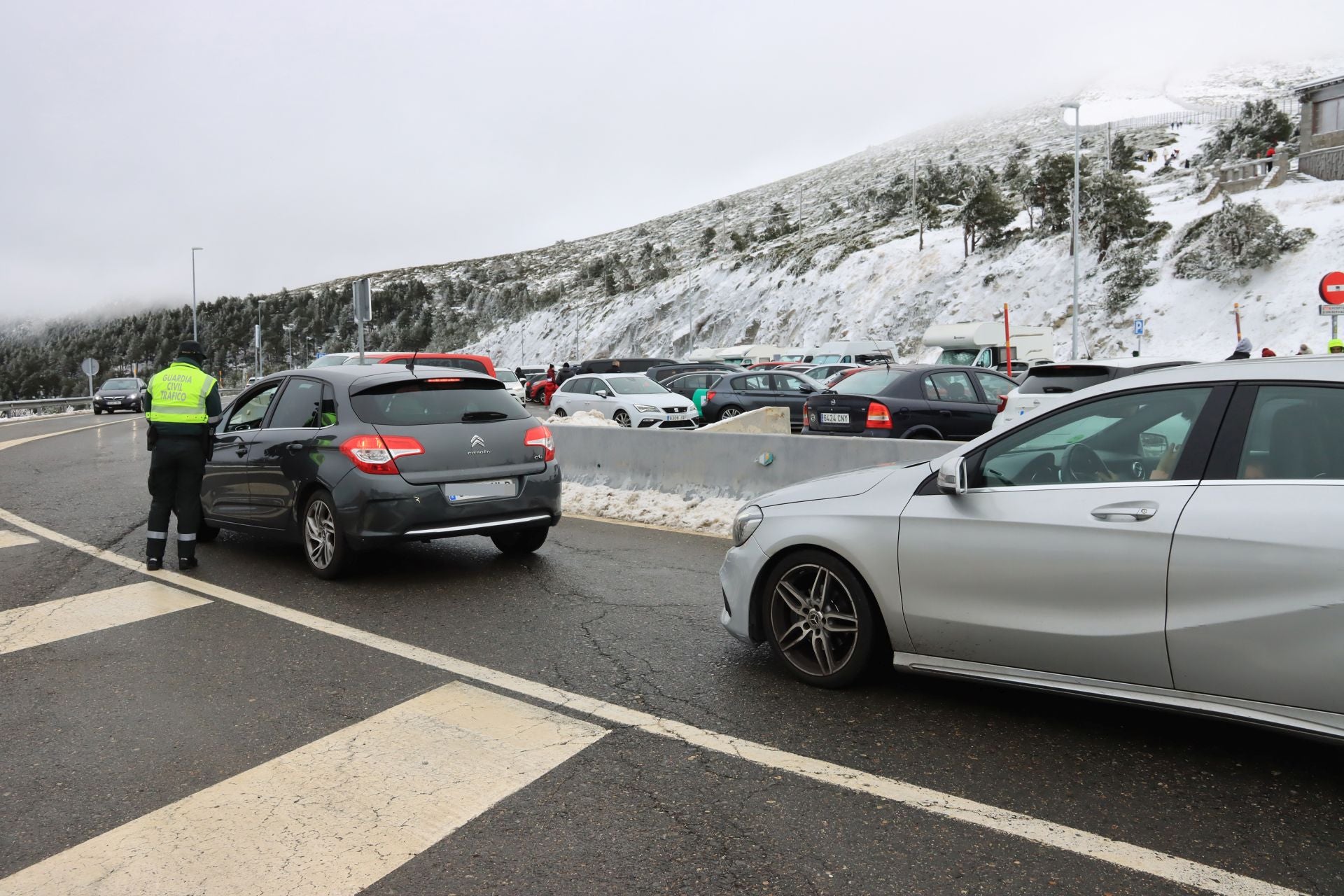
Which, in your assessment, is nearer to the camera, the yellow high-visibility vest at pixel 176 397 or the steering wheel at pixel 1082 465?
the steering wheel at pixel 1082 465

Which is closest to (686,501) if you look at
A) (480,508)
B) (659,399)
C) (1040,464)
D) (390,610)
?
(480,508)

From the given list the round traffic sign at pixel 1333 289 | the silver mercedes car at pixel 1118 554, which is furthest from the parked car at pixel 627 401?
the silver mercedes car at pixel 1118 554

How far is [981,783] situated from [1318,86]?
6324 centimetres

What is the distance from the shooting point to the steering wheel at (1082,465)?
12.9 feet

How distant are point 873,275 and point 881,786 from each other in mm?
69436

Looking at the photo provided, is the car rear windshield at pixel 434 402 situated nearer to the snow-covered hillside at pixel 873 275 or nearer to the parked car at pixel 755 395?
the parked car at pixel 755 395

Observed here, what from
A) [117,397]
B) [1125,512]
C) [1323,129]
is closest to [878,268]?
[1323,129]

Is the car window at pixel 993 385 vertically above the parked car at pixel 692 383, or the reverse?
the parked car at pixel 692 383

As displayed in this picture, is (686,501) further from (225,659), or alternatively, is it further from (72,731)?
(72,731)

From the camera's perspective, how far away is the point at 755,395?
73.2 ft

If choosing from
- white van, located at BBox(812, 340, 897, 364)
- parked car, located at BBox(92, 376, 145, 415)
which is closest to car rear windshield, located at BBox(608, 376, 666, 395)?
white van, located at BBox(812, 340, 897, 364)

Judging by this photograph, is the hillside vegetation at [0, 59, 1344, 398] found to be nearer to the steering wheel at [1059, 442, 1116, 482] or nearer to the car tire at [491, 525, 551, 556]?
the car tire at [491, 525, 551, 556]

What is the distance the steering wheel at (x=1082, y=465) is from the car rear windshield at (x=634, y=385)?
19.3 meters

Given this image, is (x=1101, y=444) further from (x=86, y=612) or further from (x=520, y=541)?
(x=86, y=612)
